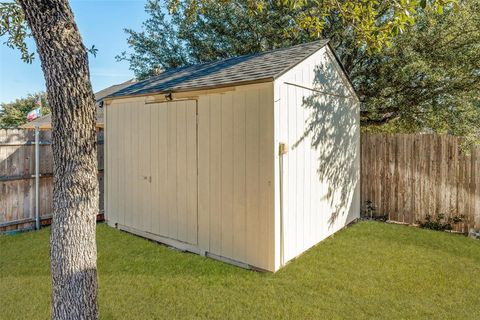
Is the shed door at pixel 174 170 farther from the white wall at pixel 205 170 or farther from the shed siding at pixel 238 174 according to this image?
the shed siding at pixel 238 174

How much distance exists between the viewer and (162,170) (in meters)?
5.07

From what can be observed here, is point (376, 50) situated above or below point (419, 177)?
above

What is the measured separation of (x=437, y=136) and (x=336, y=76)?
Answer: 2270 millimetres

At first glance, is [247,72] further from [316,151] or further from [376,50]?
[376,50]

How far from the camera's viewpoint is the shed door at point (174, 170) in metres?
4.66

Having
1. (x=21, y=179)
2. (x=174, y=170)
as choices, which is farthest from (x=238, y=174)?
(x=21, y=179)

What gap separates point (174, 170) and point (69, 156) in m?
2.79

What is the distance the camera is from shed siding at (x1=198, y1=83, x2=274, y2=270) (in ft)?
12.7

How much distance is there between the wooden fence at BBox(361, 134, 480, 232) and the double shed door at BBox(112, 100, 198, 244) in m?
3.95

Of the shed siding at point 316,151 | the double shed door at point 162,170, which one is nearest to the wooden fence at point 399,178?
the shed siding at point 316,151

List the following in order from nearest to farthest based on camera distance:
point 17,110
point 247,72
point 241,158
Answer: point 241,158, point 247,72, point 17,110

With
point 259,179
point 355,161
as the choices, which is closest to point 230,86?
point 259,179

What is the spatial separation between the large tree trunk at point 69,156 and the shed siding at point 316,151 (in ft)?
7.41

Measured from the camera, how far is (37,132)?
5.79m
